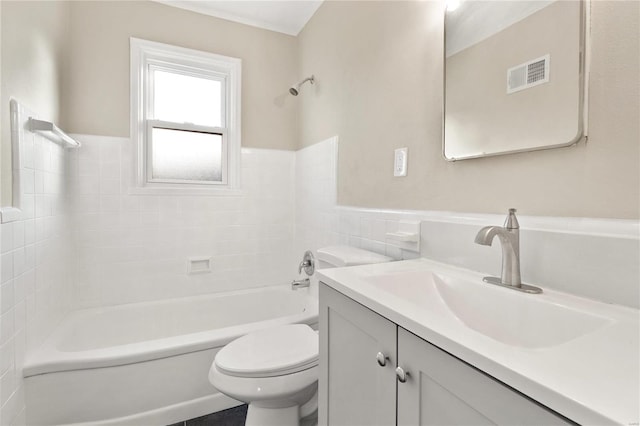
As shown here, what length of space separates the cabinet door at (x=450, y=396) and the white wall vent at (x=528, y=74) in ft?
2.59

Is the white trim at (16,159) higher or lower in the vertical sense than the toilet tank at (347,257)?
higher

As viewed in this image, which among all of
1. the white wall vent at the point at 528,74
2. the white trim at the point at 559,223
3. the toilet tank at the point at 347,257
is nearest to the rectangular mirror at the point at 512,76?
the white wall vent at the point at 528,74

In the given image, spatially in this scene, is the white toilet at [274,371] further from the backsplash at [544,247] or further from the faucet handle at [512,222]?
the faucet handle at [512,222]

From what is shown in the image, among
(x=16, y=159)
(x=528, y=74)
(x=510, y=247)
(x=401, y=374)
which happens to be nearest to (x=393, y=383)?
(x=401, y=374)

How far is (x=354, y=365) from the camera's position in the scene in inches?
31.3

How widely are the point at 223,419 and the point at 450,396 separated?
149 centimetres

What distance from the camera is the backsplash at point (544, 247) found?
0.65m

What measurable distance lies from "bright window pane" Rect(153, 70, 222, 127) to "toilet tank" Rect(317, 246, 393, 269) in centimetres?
155

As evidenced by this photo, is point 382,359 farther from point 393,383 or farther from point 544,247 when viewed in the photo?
point 544,247

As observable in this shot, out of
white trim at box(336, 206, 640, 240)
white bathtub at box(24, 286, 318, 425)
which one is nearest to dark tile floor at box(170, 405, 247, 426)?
white bathtub at box(24, 286, 318, 425)

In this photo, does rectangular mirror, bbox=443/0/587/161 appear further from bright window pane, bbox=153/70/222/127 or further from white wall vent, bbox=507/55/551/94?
bright window pane, bbox=153/70/222/127

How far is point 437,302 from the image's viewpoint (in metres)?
0.92

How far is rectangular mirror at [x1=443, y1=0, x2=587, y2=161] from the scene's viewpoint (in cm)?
76

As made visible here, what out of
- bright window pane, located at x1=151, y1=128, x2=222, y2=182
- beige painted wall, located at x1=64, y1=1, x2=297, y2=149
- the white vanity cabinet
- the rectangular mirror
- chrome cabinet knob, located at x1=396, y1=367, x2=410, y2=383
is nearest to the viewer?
the white vanity cabinet
